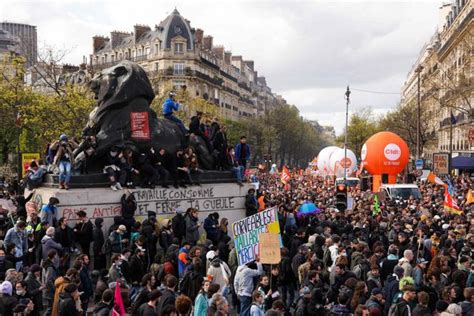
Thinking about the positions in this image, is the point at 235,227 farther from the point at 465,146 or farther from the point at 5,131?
the point at 465,146

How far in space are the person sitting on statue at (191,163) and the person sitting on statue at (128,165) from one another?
1.71 metres

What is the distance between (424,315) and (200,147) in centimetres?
1151

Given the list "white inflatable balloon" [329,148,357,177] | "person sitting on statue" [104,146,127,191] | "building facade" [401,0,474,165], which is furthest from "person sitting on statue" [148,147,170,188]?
"white inflatable balloon" [329,148,357,177]

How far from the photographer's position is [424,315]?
907cm

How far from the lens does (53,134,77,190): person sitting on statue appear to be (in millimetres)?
16422

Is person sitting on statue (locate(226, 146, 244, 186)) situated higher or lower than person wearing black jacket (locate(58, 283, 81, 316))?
higher

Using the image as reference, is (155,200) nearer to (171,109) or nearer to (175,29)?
(171,109)

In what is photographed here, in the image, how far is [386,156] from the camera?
41.5m

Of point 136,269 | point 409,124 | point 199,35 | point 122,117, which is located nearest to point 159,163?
point 122,117

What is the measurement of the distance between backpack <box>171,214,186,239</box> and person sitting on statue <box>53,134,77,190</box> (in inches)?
117

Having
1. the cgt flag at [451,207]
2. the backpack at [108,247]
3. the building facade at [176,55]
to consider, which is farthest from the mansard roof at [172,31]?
the backpack at [108,247]

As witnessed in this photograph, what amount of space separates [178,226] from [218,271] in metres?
4.49

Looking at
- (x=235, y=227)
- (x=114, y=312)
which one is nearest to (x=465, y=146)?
(x=235, y=227)

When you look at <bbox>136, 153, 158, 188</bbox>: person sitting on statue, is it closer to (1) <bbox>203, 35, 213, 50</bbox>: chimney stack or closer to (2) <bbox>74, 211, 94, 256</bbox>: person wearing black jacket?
(2) <bbox>74, 211, 94, 256</bbox>: person wearing black jacket
